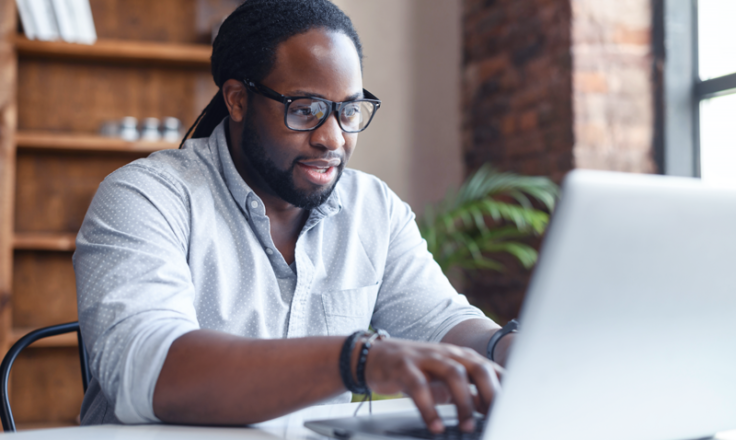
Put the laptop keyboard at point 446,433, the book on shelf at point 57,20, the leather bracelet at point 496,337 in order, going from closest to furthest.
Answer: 1. the laptop keyboard at point 446,433
2. the leather bracelet at point 496,337
3. the book on shelf at point 57,20

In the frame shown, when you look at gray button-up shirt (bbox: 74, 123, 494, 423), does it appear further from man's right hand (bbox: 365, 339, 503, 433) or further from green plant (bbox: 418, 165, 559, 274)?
green plant (bbox: 418, 165, 559, 274)

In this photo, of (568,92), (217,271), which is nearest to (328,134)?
(217,271)

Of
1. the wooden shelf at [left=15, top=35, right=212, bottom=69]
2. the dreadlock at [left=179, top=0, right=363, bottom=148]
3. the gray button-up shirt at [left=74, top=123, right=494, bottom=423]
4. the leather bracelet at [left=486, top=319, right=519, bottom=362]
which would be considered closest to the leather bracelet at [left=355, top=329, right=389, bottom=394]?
the gray button-up shirt at [left=74, top=123, right=494, bottom=423]

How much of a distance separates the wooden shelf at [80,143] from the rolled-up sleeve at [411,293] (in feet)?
4.42

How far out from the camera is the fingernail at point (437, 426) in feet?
2.03

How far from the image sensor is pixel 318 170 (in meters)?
1.23

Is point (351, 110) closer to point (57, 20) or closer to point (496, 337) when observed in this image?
point (496, 337)

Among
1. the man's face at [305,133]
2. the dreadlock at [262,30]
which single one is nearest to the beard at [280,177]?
the man's face at [305,133]

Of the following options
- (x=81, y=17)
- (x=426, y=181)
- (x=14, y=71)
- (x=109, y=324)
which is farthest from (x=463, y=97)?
(x=109, y=324)

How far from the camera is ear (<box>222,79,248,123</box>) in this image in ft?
4.28

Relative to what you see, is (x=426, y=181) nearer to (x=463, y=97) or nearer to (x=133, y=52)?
(x=463, y=97)

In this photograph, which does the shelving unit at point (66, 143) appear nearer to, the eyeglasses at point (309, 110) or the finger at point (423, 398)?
the eyeglasses at point (309, 110)

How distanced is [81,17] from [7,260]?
890 mm

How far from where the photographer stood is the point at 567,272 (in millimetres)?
500
